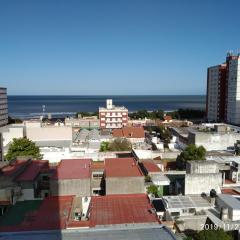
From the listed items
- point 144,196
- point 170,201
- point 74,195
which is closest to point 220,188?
point 170,201

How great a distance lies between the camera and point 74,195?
66.6 ft

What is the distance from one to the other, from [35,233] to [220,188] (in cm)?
1642

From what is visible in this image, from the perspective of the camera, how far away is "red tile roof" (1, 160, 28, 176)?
2326 centimetres

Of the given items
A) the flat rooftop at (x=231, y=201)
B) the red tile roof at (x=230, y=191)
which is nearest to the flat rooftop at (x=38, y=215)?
the flat rooftop at (x=231, y=201)

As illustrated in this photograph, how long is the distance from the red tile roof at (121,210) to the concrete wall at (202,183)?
4.65 m

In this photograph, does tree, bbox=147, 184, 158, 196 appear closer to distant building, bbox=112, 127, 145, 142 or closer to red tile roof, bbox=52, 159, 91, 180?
red tile roof, bbox=52, 159, 91, 180

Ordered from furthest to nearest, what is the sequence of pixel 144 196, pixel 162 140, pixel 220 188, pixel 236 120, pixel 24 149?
pixel 236 120 → pixel 162 140 → pixel 24 149 → pixel 220 188 → pixel 144 196

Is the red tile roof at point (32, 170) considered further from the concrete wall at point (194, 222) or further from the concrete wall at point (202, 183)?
the concrete wall at point (202, 183)

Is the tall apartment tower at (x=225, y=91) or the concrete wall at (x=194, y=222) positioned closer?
the concrete wall at (x=194, y=222)

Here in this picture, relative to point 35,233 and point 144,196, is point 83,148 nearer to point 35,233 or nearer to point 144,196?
point 144,196

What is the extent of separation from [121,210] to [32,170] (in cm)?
983

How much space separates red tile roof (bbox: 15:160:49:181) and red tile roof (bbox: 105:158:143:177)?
17.6 ft

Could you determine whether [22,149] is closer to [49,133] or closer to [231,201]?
[49,133]

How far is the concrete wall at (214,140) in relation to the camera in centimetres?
3919
